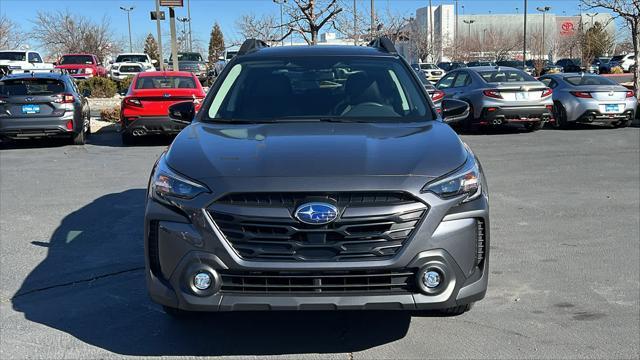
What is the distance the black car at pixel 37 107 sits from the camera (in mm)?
12680

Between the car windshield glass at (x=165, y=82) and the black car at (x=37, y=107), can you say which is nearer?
the black car at (x=37, y=107)

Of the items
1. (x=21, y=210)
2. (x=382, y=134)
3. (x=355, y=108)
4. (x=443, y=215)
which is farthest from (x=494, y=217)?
(x=21, y=210)

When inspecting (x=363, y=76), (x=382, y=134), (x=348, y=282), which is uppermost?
(x=363, y=76)

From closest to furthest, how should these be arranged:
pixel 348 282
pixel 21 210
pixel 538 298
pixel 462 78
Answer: pixel 348 282
pixel 538 298
pixel 21 210
pixel 462 78

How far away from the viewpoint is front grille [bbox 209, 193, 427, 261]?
10.4ft

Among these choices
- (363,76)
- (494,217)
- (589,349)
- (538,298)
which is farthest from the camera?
(494,217)

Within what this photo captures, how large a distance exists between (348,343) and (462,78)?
43.1 feet

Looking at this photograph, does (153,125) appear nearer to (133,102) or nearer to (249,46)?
(133,102)

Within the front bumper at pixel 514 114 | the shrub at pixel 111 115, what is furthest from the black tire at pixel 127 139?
the front bumper at pixel 514 114

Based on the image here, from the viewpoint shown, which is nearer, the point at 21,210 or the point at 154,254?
the point at 154,254

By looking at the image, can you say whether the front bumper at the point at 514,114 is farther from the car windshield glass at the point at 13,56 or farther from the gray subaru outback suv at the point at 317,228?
the car windshield glass at the point at 13,56

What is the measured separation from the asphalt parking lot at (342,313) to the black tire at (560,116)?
7.25m

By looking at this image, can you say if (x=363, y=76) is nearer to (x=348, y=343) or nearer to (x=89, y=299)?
(x=348, y=343)

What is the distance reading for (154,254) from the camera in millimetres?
3436
